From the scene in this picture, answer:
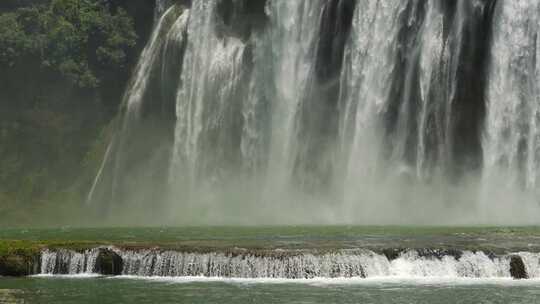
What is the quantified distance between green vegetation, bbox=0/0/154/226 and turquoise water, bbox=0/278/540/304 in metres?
42.8

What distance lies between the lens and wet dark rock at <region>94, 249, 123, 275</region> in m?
34.1

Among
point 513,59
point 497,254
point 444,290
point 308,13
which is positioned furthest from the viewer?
point 308,13

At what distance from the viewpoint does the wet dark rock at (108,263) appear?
1341 inches

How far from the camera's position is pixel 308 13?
207 feet

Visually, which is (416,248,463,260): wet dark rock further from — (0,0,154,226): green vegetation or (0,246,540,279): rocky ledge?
(0,0,154,226): green vegetation

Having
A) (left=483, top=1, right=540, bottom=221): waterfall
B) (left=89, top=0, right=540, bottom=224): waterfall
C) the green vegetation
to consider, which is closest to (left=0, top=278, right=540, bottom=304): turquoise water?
(left=89, top=0, right=540, bottom=224): waterfall

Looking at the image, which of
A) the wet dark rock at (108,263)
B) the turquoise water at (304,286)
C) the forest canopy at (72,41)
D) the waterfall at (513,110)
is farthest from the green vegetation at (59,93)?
the wet dark rock at (108,263)

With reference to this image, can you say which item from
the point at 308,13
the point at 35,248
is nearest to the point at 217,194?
the point at 308,13

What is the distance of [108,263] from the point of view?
34.1 metres

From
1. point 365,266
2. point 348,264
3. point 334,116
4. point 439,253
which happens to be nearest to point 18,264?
point 348,264

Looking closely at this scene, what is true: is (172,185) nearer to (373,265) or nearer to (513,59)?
(513,59)

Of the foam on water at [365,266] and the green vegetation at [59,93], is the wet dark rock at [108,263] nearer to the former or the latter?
the foam on water at [365,266]

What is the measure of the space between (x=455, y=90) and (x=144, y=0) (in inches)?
1286

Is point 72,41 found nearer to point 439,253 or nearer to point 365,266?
point 365,266
